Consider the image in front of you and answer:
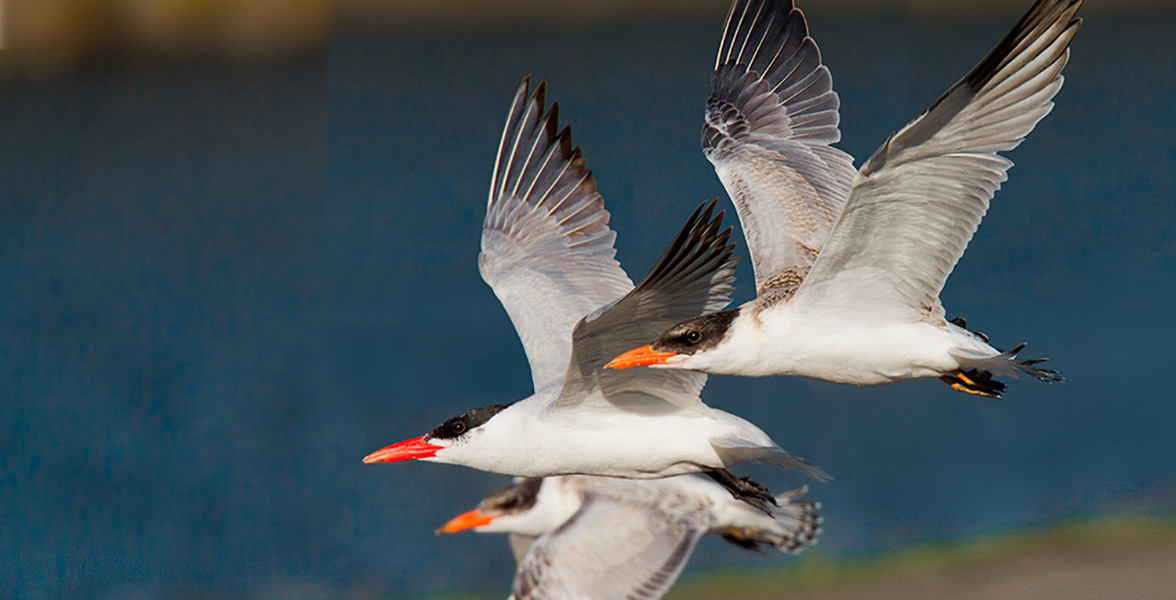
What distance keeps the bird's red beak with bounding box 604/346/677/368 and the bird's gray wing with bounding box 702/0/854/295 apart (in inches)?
38.5

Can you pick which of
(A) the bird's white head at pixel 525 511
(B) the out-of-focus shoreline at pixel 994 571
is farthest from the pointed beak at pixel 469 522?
(B) the out-of-focus shoreline at pixel 994 571

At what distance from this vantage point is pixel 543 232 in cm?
601

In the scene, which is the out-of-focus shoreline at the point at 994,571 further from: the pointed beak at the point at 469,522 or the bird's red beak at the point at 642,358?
the bird's red beak at the point at 642,358

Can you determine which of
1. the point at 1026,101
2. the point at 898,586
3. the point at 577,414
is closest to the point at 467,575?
the point at 898,586

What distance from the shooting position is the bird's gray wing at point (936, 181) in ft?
12.7

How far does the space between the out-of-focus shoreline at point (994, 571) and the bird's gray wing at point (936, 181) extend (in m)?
7.38

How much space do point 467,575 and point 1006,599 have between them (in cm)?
467

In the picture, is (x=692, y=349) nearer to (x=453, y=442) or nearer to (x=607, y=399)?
(x=607, y=399)

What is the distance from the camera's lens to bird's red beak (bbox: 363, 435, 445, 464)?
501 centimetres

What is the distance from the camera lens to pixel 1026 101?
3977 mm

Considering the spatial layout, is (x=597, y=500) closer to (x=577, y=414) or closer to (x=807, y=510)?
(x=577, y=414)

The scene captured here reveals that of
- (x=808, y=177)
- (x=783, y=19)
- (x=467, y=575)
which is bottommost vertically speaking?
(x=467, y=575)

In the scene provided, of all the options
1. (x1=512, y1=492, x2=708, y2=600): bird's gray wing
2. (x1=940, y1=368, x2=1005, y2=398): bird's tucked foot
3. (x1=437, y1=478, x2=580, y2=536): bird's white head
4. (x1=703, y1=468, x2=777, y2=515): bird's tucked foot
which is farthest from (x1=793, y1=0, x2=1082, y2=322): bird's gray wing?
(x1=437, y1=478, x2=580, y2=536): bird's white head

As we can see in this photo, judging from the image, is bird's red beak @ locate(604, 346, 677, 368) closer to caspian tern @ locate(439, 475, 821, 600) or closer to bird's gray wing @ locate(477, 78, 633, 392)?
caspian tern @ locate(439, 475, 821, 600)
